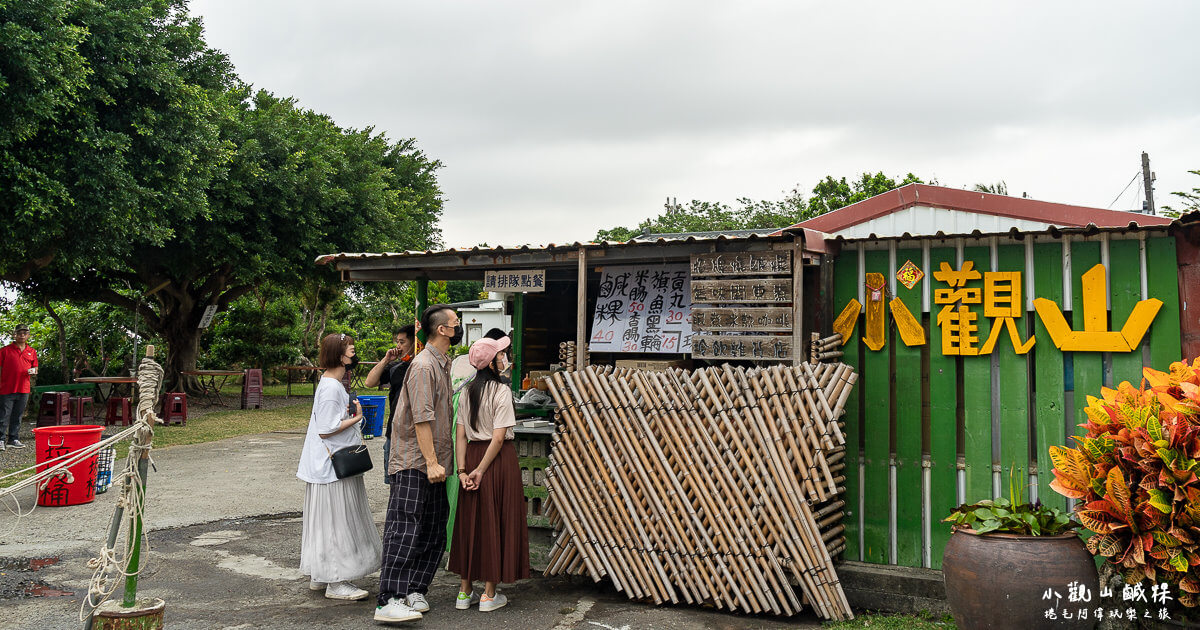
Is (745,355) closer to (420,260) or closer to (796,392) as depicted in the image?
(796,392)

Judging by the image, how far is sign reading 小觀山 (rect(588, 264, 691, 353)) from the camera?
6.74 m

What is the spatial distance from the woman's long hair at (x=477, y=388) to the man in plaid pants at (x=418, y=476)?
0.52ft

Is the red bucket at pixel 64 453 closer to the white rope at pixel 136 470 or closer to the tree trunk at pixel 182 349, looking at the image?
the white rope at pixel 136 470

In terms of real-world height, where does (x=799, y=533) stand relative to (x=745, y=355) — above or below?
below

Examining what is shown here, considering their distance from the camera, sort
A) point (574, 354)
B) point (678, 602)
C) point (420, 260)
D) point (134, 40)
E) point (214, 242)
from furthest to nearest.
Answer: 1. point (214, 242)
2. point (134, 40)
3. point (420, 260)
4. point (574, 354)
5. point (678, 602)

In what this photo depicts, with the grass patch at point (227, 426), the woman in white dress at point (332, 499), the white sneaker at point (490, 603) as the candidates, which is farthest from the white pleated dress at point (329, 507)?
the grass patch at point (227, 426)

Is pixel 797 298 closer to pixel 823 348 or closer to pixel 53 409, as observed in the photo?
pixel 823 348

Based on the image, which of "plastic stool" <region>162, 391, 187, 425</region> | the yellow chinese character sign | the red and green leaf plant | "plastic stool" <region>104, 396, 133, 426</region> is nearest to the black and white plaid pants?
the yellow chinese character sign

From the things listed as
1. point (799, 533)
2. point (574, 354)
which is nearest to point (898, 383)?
point (799, 533)

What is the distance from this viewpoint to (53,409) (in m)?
13.1

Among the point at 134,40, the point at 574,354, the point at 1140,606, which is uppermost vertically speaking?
the point at 134,40

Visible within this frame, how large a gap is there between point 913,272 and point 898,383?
30.1 inches

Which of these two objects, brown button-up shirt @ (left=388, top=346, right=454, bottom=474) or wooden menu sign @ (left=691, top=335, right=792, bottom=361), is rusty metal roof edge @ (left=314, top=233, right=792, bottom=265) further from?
brown button-up shirt @ (left=388, top=346, right=454, bottom=474)

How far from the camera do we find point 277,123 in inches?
695
